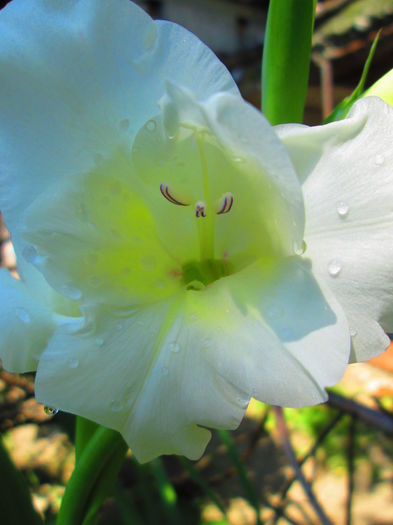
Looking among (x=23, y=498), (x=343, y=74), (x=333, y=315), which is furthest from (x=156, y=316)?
(x=343, y=74)

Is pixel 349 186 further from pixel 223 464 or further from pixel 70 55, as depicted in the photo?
pixel 223 464

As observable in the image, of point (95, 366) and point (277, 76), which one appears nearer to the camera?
point (95, 366)

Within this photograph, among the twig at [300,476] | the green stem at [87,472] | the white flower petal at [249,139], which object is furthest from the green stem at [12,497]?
the twig at [300,476]

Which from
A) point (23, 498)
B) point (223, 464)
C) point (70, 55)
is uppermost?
point (70, 55)

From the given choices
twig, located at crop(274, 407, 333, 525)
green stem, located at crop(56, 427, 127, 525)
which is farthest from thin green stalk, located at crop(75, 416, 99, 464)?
twig, located at crop(274, 407, 333, 525)

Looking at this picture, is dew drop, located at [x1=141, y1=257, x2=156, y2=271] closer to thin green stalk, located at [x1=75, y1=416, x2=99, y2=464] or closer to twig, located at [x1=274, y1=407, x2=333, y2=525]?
thin green stalk, located at [x1=75, y1=416, x2=99, y2=464]

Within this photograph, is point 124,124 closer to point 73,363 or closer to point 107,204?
point 107,204
